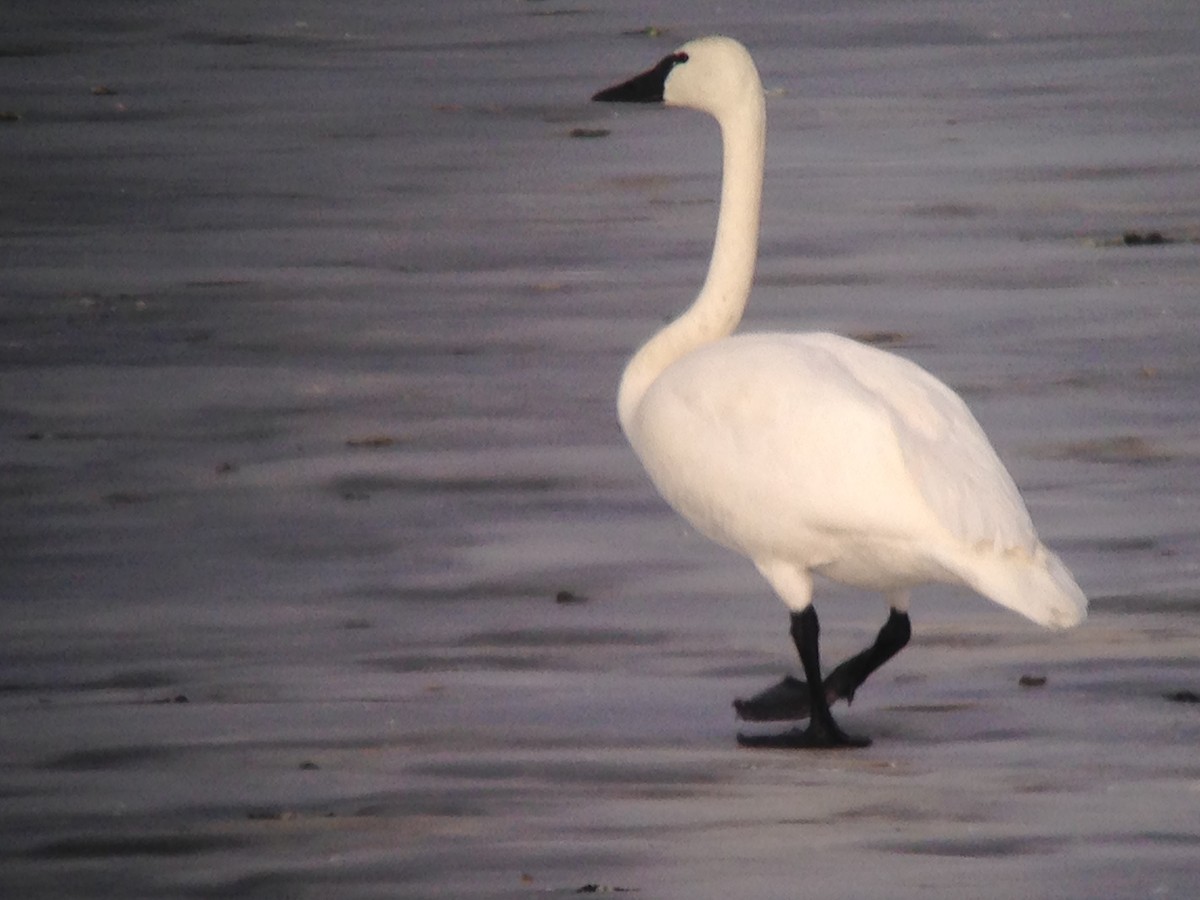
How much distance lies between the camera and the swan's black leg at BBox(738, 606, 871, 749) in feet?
24.1

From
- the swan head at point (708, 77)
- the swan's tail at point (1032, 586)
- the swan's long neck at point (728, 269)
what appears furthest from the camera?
the swan head at point (708, 77)

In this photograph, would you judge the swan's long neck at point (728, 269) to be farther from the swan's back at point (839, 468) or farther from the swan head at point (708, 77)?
the swan's back at point (839, 468)

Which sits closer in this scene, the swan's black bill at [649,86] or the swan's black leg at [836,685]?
the swan's black leg at [836,685]

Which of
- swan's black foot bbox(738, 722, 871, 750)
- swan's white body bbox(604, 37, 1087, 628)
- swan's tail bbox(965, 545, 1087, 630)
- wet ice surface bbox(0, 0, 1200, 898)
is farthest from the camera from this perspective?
swan's black foot bbox(738, 722, 871, 750)

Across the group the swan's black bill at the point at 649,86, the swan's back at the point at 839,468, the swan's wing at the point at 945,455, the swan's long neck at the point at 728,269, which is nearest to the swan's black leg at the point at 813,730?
the swan's back at the point at 839,468

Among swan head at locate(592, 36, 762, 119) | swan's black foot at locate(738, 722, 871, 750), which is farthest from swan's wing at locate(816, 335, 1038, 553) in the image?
swan head at locate(592, 36, 762, 119)

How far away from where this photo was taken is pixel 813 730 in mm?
7391

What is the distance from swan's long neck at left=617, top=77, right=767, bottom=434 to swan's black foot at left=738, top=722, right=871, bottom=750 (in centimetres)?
118

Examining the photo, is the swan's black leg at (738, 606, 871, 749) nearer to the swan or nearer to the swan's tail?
the swan

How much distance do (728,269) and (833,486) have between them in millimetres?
1662

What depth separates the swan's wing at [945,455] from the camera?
7082 millimetres

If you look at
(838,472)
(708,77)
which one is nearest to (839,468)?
(838,472)

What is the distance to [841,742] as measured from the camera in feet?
24.1

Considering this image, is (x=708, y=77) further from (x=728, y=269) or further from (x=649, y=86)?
(x=728, y=269)
